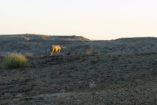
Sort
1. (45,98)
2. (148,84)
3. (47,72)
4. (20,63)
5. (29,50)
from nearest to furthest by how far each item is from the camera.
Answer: (45,98), (148,84), (47,72), (20,63), (29,50)

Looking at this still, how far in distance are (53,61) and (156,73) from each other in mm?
7201

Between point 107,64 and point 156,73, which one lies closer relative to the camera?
point 156,73

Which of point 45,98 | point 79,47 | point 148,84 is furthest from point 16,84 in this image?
point 79,47

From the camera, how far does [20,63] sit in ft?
60.2

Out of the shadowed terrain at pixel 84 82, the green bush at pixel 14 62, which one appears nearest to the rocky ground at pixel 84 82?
the shadowed terrain at pixel 84 82

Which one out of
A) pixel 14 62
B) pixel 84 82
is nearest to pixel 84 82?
pixel 84 82

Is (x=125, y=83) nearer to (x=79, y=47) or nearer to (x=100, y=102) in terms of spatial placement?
(x=100, y=102)

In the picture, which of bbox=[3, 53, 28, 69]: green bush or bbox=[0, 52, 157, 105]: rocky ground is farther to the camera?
bbox=[3, 53, 28, 69]: green bush

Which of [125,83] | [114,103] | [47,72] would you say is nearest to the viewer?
[114,103]

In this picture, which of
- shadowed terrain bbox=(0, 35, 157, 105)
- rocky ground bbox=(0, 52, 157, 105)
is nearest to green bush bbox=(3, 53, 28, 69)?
rocky ground bbox=(0, 52, 157, 105)

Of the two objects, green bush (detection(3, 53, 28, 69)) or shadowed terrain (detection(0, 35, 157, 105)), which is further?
green bush (detection(3, 53, 28, 69))

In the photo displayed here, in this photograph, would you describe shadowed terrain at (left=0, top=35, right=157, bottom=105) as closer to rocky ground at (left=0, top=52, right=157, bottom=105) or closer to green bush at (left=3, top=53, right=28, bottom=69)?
rocky ground at (left=0, top=52, right=157, bottom=105)

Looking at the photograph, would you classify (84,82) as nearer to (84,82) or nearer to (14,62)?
(84,82)

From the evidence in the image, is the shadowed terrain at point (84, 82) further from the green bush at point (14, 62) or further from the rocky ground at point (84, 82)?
the green bush at point (14, 62)
